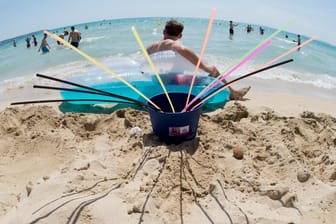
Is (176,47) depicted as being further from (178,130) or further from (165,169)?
(165,169)

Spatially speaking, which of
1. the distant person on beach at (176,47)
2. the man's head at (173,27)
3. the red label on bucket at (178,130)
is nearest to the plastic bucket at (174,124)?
the red label on bucket at (178,130)

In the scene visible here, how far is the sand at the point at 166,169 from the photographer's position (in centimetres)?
130

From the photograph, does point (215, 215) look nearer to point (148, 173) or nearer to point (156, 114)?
point (148, 173)

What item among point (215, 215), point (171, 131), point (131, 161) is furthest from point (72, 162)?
point (215, 215)

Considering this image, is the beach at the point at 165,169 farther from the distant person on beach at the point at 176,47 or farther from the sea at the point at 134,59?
the sea at the point at 134,59

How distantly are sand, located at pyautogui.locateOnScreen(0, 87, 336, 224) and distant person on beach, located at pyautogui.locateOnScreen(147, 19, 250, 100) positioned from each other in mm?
533

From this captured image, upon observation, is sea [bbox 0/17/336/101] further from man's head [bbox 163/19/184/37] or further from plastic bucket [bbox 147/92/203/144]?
man's head [bbox 163/19/184/37]

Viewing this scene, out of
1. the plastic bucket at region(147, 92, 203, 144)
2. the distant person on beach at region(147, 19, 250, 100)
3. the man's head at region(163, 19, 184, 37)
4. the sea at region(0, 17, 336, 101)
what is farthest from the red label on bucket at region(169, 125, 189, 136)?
the man's head at region(163, 19, 184, 37)

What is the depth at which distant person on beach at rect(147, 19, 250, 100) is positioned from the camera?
2.90m

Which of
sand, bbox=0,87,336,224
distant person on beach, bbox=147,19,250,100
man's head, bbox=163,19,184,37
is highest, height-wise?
man's head, bbox=163,19,184,37

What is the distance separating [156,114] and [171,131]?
0.49 feet

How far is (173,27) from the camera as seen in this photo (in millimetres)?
2994

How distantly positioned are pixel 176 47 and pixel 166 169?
162 cm

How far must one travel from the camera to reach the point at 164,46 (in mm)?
2961
